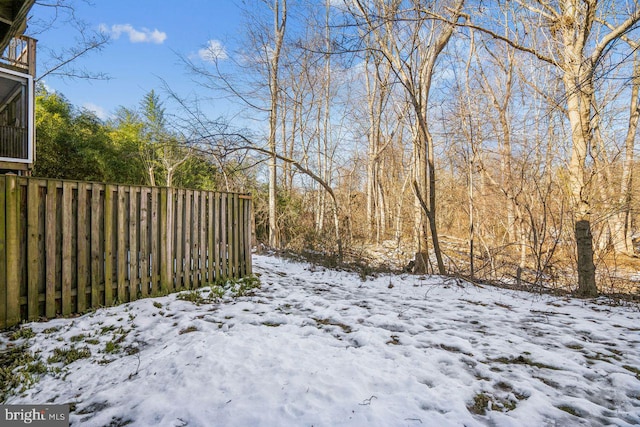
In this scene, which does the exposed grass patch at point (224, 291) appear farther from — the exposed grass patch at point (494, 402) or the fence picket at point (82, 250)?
the exposed grass patch at point (494, 402)

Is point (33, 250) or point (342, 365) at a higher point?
point (33, 250)

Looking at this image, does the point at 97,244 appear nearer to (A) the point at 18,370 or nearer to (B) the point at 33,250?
(B) the point at 33,250

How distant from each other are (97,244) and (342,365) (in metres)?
3.08

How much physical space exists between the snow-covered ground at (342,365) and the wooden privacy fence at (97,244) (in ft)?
1.02

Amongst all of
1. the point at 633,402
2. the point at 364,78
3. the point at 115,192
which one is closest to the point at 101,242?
the point at 115,192

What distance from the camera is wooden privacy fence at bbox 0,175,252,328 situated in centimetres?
293

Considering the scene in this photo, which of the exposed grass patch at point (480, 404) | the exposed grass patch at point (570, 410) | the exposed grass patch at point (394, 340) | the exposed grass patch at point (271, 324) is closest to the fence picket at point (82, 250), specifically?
the exposed grass patch at point (271, 324)

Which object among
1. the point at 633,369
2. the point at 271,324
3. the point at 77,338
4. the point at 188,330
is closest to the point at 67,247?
the point at 77,338

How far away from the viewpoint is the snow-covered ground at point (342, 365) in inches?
63.3

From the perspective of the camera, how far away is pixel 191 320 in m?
3.07

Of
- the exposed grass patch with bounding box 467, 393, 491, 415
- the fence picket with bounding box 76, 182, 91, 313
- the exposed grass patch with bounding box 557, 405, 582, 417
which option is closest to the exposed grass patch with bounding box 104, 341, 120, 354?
the fence picket with bounding box 76, 182, 91, 313

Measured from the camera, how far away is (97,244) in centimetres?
342

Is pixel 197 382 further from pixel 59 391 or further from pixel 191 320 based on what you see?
pixel 191 320

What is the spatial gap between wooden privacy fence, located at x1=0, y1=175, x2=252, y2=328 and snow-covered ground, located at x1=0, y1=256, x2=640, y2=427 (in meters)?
0.31
